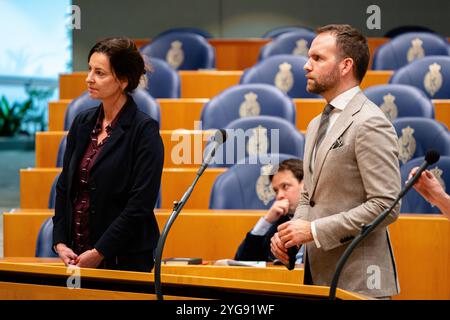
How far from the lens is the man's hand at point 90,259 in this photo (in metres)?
1.87

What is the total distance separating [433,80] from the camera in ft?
14.1

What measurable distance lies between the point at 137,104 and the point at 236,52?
232 cm

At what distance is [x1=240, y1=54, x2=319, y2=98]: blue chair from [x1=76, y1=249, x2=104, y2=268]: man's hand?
254 centimetres

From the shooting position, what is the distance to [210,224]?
2729mm

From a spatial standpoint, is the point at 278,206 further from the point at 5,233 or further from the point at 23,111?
the point at 23,111

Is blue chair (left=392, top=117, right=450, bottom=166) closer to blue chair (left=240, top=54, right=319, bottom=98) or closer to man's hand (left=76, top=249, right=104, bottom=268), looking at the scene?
blue chair (left=240, top=54, right=319, bottom=98)

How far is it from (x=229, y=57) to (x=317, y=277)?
433cm

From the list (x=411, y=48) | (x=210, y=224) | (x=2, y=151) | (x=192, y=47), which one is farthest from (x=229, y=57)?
(x=210, y=224)

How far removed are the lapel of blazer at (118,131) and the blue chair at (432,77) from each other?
8.32 feet

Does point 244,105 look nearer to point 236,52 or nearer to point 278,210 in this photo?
point 278,210

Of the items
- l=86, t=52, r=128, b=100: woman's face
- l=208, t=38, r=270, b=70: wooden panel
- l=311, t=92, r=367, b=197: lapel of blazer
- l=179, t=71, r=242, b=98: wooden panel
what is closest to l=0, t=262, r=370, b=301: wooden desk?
l=311, t=92, r=367, b=197: lapel of blazer

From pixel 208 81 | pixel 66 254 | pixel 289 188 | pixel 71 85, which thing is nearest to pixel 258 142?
pixel 289 188

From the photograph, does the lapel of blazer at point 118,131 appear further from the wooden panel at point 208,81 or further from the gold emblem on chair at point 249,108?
the wooden panel at point 208,81

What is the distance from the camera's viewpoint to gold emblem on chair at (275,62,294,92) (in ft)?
14.2
